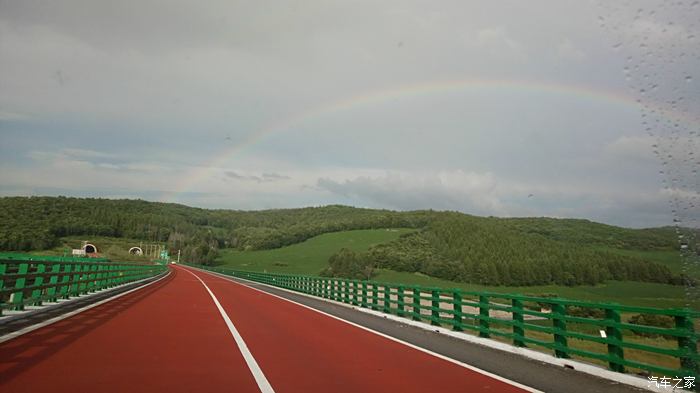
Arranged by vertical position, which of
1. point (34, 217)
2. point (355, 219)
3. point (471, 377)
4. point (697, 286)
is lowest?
point (471, 377)

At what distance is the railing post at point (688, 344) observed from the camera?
7277mm

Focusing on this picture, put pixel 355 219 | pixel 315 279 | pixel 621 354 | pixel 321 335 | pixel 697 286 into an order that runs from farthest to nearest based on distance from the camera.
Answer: pixel 355 219, pixel 315 279, pixel 321 335, pixel 621 354, pixel 697 286

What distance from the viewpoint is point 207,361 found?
8703 mm

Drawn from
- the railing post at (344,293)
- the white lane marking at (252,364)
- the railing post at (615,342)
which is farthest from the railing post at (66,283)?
the railing post at (615,342)

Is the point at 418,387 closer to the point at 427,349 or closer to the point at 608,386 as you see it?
the point at 608,386

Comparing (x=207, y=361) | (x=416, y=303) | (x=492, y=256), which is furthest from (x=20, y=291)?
(x=492, y=256)

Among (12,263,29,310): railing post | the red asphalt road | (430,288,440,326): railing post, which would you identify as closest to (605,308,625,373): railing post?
the red asphalt road

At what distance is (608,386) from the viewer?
8031 millimetres

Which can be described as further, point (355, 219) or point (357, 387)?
point (355, 219)

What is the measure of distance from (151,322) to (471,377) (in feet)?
30.7

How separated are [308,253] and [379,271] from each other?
1015 inches

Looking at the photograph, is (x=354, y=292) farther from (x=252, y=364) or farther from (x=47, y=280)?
(x=252, y=364)

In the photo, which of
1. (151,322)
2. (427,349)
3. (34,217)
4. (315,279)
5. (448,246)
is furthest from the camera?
(448,246)

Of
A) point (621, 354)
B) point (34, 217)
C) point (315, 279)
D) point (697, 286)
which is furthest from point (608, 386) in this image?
point (34, 217)
